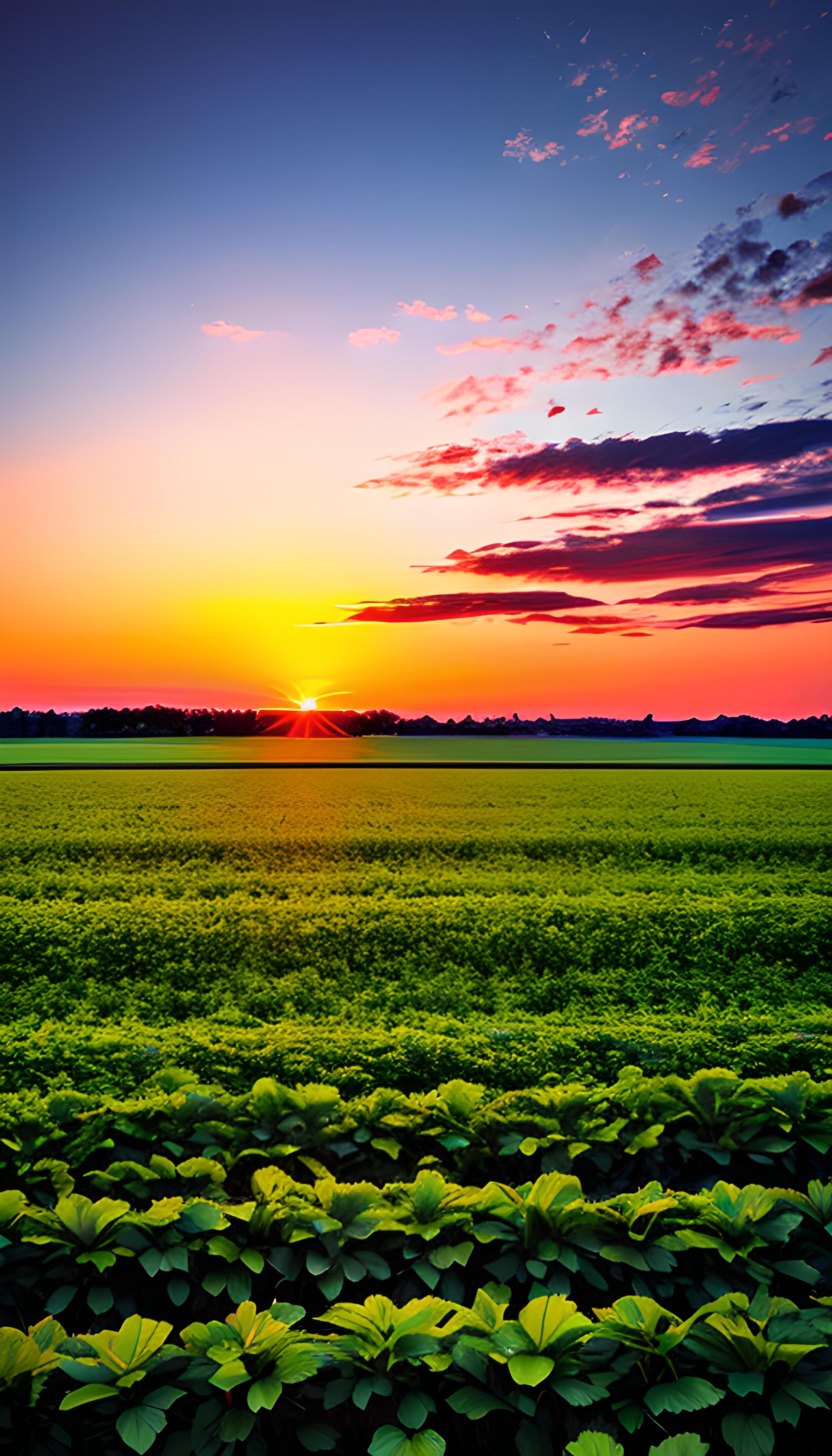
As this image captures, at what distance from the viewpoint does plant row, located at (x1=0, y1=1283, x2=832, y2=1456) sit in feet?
6.40

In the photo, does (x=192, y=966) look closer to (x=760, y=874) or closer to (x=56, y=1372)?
(x=56, y=1372)

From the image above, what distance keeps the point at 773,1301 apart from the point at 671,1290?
33 cm

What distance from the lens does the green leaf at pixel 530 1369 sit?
1.88m

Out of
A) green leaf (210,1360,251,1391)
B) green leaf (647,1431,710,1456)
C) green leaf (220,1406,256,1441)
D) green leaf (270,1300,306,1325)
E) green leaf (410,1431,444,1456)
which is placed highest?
green leaf (210,1360,251,1391)

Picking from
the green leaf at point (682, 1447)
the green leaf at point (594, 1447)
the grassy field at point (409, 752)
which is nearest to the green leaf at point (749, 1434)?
the green leaf at point (682, 1447)

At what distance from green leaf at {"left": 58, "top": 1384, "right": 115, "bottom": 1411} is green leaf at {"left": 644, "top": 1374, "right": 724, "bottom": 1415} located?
1447mm

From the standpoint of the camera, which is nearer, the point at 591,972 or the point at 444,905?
the point at 591,972

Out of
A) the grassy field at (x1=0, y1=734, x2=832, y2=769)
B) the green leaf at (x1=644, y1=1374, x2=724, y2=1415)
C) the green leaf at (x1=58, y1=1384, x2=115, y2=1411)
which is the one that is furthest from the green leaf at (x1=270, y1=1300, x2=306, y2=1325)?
the grassy field at (x1=0, y1=734, x2=832, y2=769)

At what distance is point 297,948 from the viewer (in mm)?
6070

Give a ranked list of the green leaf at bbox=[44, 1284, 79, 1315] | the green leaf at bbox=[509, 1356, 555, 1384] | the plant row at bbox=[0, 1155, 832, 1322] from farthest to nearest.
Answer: the plant row at bbox=[0, 1155, 832, 1322] → the green leaf at bbox=[44, 1284, 79, 1315] → the green leaf at bbox=[509, 1356, 555, 1384]

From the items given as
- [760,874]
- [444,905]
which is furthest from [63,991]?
[760,874]

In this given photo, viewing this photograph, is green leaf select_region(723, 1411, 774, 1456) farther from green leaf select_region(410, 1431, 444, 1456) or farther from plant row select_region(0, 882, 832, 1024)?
plant row select_region(0, 882, 832, 1024)

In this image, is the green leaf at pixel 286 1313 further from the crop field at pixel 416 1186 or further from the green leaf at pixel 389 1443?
the green leaf at pixel 389 1443

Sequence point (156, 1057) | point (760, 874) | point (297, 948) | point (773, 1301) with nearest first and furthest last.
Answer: point (773, 1301)
point (156, 1057)
point (297, 948)
point (760, 874)
